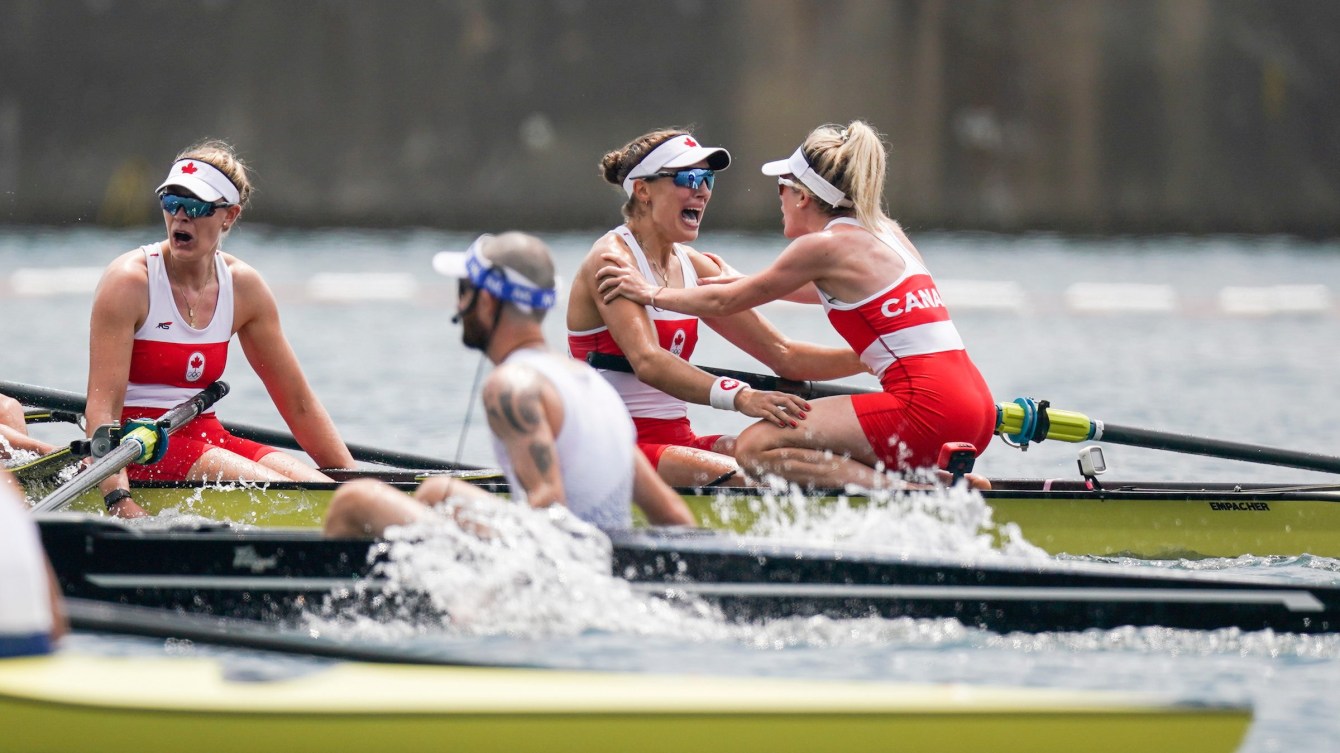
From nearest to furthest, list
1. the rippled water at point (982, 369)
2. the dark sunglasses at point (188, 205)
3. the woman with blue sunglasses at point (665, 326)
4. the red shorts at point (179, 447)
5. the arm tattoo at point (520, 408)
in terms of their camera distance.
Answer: the arm tattoo at point (520, 408) → the rippled water at point (982, 369) → the dark sunglasses at point (188, 205) → the woman with blue sunglasses at point (665, 326) → the red shorts at point (179, 447)

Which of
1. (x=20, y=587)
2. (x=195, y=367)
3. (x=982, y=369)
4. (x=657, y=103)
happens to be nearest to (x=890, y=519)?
(x=195, y=367)

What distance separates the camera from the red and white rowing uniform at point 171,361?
6758mm

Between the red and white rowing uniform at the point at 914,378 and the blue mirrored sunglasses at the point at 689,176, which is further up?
the blue mirrored sunglasses at the point at 689,176

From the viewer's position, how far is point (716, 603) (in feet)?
17.5

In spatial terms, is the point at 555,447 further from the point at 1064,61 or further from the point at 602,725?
the point at 1064,61

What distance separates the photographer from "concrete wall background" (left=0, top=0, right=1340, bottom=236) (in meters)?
25.8

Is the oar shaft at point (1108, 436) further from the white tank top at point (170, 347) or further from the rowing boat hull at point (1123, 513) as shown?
the white tank top at point (170, 347)

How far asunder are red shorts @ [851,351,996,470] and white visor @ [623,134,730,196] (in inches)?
43.2

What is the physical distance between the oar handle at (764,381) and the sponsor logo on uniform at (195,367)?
1535 millimetres

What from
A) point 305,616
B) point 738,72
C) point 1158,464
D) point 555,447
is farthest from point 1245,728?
point 738,72

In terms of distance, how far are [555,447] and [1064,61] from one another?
73.5 ft

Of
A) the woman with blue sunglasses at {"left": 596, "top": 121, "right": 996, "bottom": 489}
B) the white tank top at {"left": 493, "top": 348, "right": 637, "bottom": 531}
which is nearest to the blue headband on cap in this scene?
the white tank top at {"left": 493, "top": 348, "right": 637, "bottom": 531}

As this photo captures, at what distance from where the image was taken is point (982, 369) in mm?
14898

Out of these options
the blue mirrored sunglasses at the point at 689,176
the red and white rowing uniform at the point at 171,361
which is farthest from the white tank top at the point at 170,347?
the blue mirrored sunglasses at the point at 689,176
